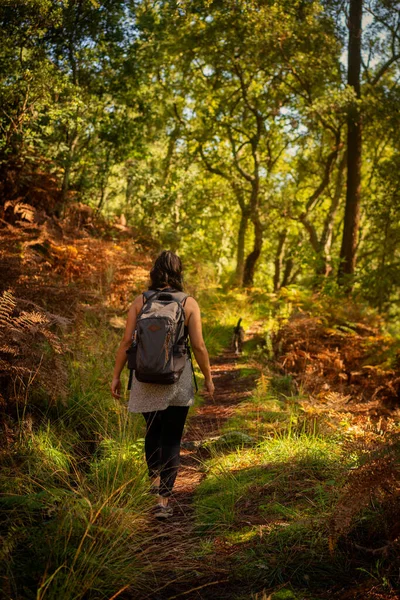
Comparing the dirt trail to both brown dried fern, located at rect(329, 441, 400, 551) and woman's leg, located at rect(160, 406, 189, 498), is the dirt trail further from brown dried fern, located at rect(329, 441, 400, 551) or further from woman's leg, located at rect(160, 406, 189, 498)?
brown dried fern, located at rect(329, 441, 400, 551)

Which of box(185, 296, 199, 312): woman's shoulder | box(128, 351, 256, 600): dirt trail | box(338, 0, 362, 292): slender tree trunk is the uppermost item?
box(338, 0, 362, 292): slender tree trunk

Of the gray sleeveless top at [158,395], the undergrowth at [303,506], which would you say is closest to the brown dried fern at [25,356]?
the gray sleeveless top at [158,395]

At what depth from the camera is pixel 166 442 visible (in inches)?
174

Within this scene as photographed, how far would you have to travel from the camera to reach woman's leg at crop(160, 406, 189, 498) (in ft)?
14.4

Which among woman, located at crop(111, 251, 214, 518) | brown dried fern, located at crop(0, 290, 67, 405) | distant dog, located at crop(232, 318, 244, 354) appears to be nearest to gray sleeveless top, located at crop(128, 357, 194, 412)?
woman, located at crop(111, 251, 214, 518)

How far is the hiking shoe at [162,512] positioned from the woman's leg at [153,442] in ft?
0.88

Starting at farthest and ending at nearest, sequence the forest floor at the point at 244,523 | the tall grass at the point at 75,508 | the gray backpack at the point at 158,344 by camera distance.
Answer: the gray backpack at the point at 158,344, the forest floor at the point at 244,523, the tall grass at the point at 75,508

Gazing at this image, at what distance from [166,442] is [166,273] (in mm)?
1344

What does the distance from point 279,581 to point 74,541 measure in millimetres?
1139

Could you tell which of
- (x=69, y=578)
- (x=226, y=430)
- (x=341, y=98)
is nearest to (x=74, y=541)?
(x=69, y=578)

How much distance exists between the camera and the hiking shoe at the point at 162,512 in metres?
4.05

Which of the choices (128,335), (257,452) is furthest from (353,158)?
(128,335)

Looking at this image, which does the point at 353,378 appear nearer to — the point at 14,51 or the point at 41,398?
the point at 41,398

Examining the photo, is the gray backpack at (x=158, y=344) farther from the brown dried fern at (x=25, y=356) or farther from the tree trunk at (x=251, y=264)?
the tree trunk at (x=251, y=264)
